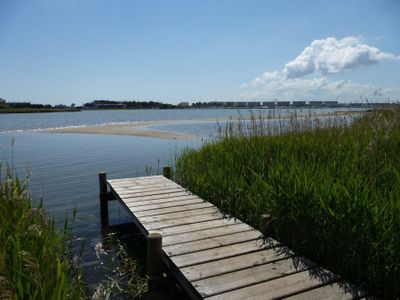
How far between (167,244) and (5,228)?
1.74 metres

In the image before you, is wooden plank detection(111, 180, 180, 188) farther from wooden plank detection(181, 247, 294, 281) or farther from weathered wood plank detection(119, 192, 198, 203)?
wooden plank detection(181, 247, 294, 281)

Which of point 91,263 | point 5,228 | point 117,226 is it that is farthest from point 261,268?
point 117,226

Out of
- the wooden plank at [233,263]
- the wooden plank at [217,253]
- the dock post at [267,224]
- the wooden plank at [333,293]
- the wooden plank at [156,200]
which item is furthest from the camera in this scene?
the wooden plank at [156,200]

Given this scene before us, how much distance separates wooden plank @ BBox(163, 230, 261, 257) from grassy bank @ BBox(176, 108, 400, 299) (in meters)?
0.36

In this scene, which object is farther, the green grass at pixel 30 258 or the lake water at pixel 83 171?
the lake water at pixel 83 171

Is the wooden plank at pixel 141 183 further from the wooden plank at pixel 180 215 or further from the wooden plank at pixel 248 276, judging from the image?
the wooden plank at pixel 248 276

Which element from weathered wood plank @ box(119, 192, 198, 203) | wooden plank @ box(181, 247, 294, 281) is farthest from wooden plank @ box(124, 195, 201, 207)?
wooden plank @ box(181, 247, 294, 281)

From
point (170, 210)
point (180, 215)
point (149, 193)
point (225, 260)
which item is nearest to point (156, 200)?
point (149, 193)

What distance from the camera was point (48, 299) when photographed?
2.14m

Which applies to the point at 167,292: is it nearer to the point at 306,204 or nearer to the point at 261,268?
the point at 261,268

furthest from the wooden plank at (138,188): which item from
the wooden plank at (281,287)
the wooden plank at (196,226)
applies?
the wooden plank at (281,287)

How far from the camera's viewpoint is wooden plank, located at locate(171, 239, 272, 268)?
3.47 metres

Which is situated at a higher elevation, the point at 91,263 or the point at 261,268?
the point at 261,268

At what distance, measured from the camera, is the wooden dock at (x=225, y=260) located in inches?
114
